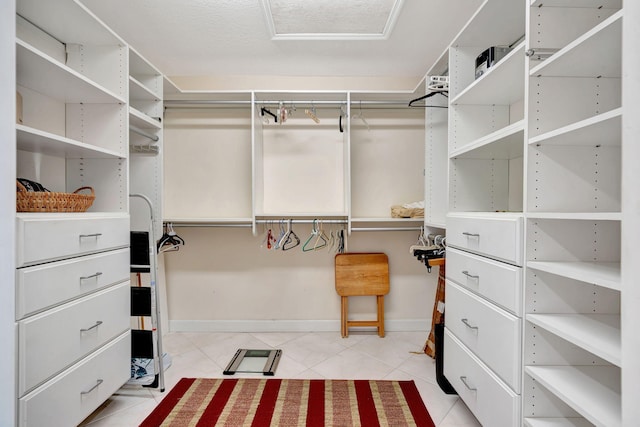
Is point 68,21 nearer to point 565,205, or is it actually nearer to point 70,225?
point 70,225

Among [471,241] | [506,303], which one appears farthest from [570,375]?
[471,241]

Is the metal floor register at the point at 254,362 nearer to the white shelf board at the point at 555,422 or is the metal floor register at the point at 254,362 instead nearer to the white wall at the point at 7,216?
the white wall at the point at 7,216

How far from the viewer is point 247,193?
9.55ft

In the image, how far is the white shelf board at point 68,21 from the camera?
1.55m

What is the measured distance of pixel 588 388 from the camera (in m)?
1.09

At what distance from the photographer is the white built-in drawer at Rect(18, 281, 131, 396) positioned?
3.98 ft

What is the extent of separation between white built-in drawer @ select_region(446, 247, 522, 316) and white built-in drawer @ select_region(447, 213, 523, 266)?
36 mm

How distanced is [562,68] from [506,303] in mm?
907

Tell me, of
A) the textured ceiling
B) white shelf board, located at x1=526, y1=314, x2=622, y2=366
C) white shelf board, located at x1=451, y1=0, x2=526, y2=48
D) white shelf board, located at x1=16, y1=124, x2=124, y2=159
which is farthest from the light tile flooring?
the textured ceiling

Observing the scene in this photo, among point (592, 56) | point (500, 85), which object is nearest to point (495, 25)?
point (500, 85)

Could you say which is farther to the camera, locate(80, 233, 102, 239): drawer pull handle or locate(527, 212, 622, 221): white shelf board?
locate(80, 233, 102, 239): drawer pull handle

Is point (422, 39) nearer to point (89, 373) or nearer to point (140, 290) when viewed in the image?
point (140, 290)

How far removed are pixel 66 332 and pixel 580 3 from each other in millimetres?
2430

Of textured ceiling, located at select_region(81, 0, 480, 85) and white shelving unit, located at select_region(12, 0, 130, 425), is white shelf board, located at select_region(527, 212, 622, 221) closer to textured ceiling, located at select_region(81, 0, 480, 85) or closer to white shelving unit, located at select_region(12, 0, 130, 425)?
textured ceiling, located at select_region(81, 0, 480, 85)
